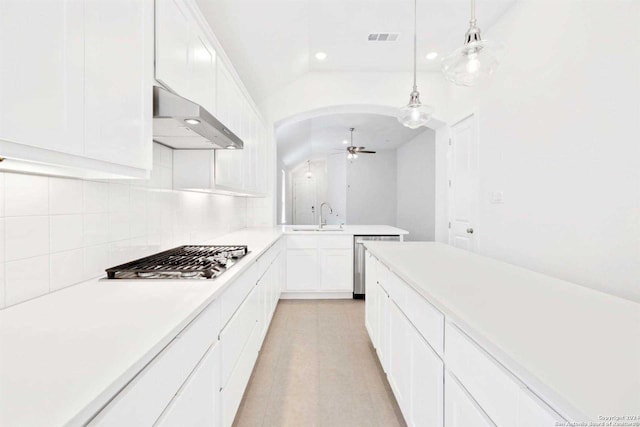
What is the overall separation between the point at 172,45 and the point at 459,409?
6.41 ft

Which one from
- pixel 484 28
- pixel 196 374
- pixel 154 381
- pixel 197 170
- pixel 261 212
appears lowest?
pixel 196 374

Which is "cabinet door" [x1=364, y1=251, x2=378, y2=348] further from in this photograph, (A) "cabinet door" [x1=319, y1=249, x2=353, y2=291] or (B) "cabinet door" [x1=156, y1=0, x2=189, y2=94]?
(B) "cabinet door" [x1=156, y1=0, x2=189, y2=94]

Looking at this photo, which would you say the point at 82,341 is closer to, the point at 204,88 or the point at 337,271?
the point at 204,88

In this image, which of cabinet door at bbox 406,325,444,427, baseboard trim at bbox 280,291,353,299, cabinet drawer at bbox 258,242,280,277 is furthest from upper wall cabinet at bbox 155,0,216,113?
baseboard trim at bbox 280,291,353,299

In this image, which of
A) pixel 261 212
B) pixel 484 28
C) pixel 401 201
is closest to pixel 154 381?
pixel 261 212

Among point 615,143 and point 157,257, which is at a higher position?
point 615,143

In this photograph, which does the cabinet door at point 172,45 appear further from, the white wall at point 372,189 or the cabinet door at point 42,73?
the white wall at point 372,189

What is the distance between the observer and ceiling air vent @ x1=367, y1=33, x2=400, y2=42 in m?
3.17

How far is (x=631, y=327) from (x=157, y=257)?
6.95 feet

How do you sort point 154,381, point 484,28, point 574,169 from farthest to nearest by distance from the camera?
point 484,28 < point 574,169 < point 154,381

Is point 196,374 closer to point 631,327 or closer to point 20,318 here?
point 20,318

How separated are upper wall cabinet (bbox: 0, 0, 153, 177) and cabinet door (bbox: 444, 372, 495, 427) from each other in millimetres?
1395

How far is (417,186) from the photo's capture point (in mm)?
7078

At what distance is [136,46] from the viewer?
3.91ft
